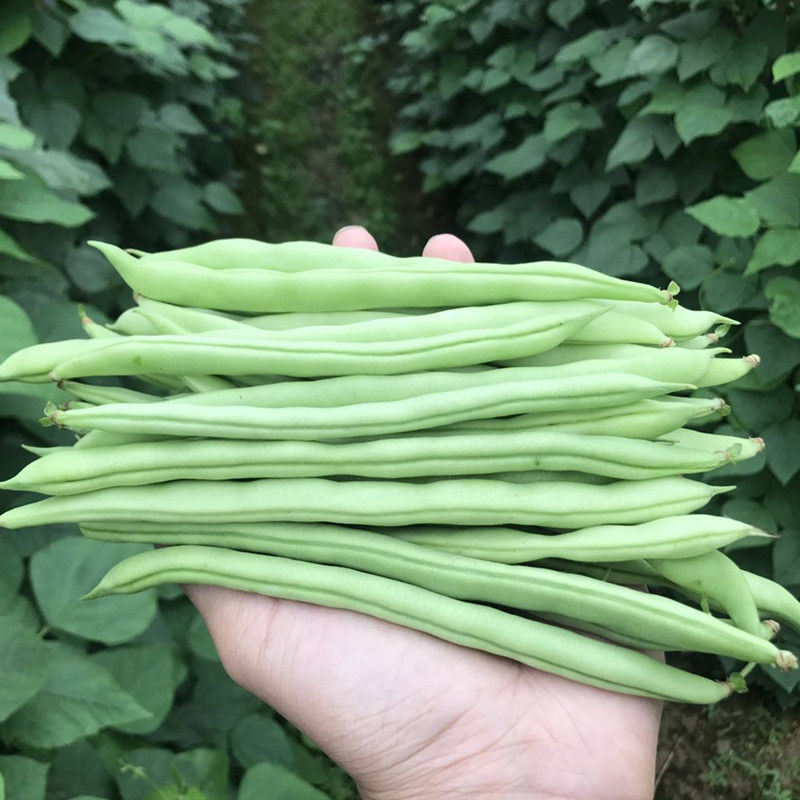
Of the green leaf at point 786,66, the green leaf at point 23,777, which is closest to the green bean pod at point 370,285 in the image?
the green leaf at point 786,66

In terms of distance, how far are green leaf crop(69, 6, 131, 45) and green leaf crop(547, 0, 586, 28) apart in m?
1.70

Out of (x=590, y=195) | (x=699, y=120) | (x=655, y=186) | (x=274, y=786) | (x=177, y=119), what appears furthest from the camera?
(x=177, y=119)

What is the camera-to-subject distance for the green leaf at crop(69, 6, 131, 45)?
243 cm

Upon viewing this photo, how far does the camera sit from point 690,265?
7.32 feet

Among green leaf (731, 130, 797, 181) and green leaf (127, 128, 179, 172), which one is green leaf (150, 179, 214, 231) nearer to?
green leaf (127, 128, 179, 172)

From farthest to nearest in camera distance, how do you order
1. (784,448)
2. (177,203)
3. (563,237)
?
(177,203) → (563,237) → (784,448)

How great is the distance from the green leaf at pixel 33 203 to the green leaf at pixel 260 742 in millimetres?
1505

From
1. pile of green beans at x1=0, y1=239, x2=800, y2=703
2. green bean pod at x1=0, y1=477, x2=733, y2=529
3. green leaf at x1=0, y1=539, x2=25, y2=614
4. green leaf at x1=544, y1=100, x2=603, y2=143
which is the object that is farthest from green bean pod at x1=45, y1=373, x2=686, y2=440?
green leaf at x1=544, y1=100, x2=603, y2=143

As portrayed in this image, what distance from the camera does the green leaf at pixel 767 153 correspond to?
6.83 feet

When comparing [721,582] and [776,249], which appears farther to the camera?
[776,249]

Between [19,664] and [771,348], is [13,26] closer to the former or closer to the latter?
[19,664]

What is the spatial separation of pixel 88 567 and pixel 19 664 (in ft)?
1.14

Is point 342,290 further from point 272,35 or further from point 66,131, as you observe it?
point 272,35

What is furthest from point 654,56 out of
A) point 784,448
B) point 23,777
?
point 23,777
